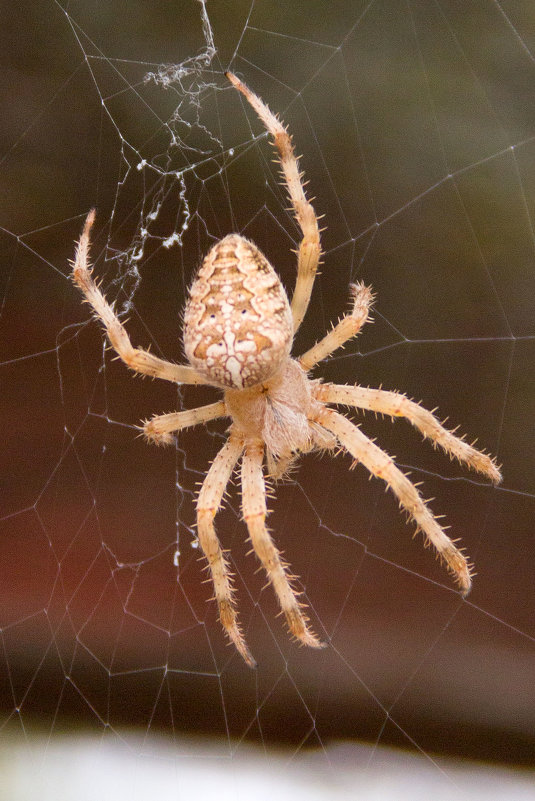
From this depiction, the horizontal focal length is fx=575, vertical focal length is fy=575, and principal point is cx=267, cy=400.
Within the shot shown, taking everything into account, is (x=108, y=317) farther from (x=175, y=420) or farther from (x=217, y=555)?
(x=217, y=555)

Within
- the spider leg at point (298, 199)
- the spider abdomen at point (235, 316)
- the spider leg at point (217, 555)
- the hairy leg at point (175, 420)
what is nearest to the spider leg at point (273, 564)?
the spider leg at point (217, 555)

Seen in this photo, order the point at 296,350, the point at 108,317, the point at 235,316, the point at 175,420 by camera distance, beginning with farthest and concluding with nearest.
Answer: the point at 296,350, the point at 175,420, the point at 108,317, the point at 235,316

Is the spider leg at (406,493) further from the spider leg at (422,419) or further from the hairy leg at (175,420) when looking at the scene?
the hairy leg at (175,420)

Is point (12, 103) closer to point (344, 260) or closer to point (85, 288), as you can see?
point (85, 288)

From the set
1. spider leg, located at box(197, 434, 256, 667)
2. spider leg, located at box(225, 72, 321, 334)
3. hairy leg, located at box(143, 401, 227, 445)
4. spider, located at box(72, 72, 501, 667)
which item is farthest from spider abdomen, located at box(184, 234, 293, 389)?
spider leg, located at box(197, 434, 256, 667)

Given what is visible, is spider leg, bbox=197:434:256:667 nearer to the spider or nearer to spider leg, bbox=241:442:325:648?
the spider

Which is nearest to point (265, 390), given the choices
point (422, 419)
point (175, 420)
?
point (175, 420)

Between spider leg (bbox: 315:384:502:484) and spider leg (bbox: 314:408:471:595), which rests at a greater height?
spider leg (bbox: 315:384:502:484)
